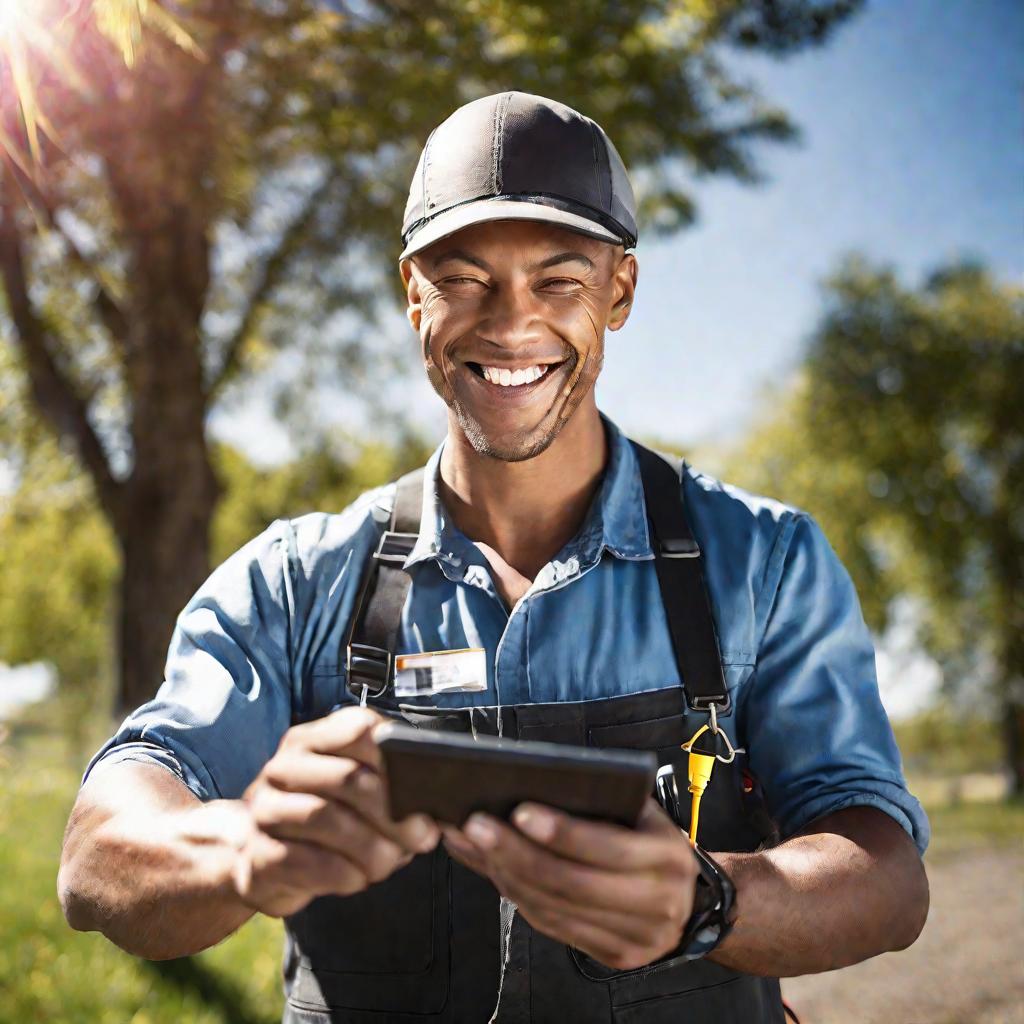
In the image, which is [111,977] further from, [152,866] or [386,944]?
[152,866]

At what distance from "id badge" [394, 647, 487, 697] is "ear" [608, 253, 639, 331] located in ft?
3.22

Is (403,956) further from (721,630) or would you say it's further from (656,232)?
(656,232)

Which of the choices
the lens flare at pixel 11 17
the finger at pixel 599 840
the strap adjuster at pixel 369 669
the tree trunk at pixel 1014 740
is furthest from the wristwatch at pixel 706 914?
the tree trunk at pixel 1014 740

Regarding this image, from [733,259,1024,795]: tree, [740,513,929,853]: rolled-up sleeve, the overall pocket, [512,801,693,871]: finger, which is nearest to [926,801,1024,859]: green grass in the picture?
[733,259,1024,795]: tree

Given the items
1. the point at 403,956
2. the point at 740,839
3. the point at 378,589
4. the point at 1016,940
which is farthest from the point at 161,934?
the point at 1016,940

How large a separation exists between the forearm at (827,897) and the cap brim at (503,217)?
4.71ft

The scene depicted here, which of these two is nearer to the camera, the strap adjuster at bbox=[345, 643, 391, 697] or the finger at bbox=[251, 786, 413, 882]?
the finger at bbox=[251, 786, 413, 882]

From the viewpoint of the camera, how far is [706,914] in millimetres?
1802

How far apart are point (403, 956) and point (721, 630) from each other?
3.40 feet

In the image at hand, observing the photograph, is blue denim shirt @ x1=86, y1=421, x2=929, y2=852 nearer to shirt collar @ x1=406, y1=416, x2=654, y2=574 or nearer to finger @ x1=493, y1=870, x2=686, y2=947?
shirt collar @ x1=406, y1=416, x2=654, y2=574

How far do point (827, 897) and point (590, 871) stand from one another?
0.78 m

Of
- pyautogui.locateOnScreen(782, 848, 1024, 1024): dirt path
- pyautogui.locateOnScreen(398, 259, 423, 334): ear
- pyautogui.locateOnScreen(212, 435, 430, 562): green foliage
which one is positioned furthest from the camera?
pyautogui.locateOnScreen(212, 435, 430, 562): green foliage

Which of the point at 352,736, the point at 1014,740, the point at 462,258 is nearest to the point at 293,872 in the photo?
the point at 352,736

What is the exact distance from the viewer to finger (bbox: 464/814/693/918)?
1.45 m
